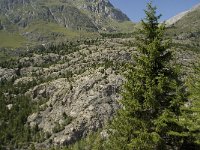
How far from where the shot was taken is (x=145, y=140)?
32.2m

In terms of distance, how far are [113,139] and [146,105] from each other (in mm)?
6097

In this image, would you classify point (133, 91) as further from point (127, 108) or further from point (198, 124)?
point (198, 124)

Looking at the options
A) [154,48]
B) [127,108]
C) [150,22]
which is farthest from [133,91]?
[150,22]

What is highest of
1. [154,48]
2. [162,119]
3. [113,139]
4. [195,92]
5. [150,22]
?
[150,22]

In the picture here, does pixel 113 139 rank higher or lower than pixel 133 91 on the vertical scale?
lower

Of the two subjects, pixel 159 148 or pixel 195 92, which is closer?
pixel 195 92

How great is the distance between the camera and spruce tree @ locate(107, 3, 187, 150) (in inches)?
1268

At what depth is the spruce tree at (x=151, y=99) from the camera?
32219 millimetres

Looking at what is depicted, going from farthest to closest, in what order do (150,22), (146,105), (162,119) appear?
1. (150,22)
2. (146,105)
3. (162,119)

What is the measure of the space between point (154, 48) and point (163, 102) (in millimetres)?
5121

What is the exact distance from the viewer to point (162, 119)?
31.5 metres

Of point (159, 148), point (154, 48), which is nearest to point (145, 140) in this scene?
point (159, 148)

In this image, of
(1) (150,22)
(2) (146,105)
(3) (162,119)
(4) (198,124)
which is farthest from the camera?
(1) (150,22)

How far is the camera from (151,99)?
33.2 m
